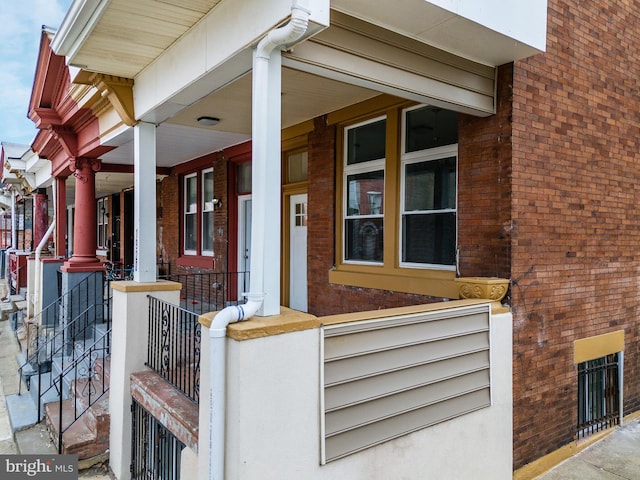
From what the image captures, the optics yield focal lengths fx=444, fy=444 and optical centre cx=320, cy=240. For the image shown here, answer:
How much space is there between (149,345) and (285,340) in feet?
8.25

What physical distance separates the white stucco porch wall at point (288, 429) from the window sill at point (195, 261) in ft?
20.8

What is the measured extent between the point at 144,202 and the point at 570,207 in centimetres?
445

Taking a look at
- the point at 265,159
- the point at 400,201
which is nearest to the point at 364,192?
the point at 400,201

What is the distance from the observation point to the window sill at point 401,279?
4488 mm

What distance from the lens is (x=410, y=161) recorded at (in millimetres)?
4996

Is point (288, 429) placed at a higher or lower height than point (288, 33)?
lower

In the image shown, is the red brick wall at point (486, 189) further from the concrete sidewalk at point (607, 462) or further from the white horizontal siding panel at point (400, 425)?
the concrete sidewalk at point (607, 462)

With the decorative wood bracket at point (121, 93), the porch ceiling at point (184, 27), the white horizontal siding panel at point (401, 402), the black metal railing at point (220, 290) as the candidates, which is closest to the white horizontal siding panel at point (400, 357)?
the white horizontal siding panel at point (401, 402)

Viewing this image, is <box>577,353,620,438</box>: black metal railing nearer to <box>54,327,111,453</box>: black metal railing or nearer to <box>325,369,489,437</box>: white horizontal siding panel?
<box>325,369,489,437</box>: white horizontal siding panel

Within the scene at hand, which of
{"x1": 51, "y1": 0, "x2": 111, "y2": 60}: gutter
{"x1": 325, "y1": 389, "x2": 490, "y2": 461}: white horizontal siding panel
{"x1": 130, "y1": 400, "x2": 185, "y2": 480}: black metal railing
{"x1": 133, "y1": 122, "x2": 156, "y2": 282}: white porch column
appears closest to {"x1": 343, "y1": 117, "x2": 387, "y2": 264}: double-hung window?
{"x1": 325, "y1": 389, "x2": 490, "y2": 461}: white horizontal siding panel

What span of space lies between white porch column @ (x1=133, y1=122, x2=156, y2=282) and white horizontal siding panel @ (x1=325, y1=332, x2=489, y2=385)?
275 centimetres

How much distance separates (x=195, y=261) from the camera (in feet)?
31.3

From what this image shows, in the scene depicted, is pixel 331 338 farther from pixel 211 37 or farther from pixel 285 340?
pixel 211 37

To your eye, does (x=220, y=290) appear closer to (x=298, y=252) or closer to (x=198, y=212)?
(x=198, y=212)
